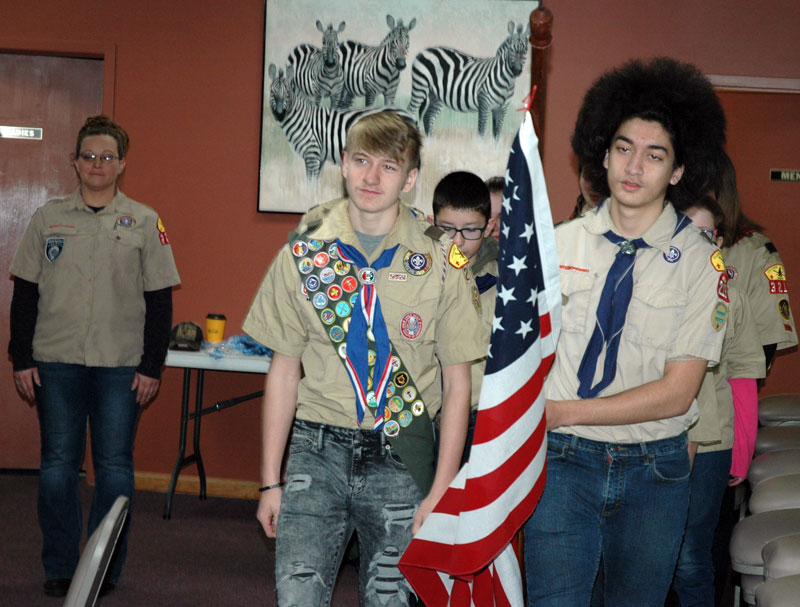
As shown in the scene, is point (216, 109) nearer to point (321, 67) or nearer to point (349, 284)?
point (321, 67)

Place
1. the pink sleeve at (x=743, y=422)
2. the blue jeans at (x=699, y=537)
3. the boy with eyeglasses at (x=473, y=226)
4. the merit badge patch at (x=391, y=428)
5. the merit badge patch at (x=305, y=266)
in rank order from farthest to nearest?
the pink sleeve at (x=743, y=422) → the boy with eyeglasses at (x=473, y=226) → the blue jeans at (x=699, y=537) → the merit badge patch at (x=305, y=266) → the merit badge patch at (x=391, y=428)

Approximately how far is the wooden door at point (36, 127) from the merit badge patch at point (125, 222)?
2401mm

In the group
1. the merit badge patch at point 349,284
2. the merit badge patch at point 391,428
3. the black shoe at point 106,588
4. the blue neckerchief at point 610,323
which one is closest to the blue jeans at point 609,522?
the blue neckerchief at point 610,323

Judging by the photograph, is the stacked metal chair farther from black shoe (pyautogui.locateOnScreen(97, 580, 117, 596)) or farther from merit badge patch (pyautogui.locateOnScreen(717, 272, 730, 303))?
black shoe (pyautogui.locateOnScreen(97, 580, 117, 596))

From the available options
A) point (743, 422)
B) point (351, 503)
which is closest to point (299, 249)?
point (351, 503)

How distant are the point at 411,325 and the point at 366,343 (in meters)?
0.13

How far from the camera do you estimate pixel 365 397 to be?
2.22 metres

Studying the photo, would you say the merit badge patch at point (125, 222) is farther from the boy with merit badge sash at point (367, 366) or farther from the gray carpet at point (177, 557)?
the boy with merit badge sash at point (367, 366)

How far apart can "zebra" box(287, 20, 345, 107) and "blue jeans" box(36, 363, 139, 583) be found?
8.69ft

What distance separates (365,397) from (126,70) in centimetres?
441

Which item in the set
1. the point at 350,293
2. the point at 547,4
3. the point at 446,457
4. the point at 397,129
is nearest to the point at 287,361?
the point at 350,293

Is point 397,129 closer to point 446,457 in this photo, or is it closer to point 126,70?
point 446,457

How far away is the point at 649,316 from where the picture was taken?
221cm

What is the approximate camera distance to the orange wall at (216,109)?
580 centimetres
